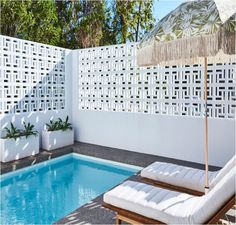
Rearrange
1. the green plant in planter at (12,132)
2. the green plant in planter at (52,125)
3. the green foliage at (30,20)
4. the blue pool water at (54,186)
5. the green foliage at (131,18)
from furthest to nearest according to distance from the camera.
Answer: the green foliage at (131,18), the green foliage at (30,20), the green plant in planter at (52,125), the green plant in planter at (12,132), the blue pool water at (54,186)

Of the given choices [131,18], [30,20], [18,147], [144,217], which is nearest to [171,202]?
[144,217]

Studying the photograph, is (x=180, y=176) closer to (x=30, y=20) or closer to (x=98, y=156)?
(x=98, y=156)

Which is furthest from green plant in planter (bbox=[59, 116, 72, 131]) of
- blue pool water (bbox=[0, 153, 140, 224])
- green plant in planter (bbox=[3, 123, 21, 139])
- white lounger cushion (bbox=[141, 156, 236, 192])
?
white lounger cushion (bbox=[141, 156, 236, 192])

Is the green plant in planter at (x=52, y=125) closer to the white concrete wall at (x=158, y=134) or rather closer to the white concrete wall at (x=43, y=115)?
the white concrete wall at (x=43, y=115)

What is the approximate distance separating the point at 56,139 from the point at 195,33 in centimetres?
594

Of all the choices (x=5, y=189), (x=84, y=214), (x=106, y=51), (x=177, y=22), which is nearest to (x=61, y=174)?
(x=5, y=189)

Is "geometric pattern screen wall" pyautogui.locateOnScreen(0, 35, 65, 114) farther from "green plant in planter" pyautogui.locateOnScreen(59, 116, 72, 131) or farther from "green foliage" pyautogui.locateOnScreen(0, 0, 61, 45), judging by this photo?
"green foliage" pyautogui.locateOnScreen(0, 0, 61, 45)

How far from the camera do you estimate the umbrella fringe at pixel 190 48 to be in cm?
233

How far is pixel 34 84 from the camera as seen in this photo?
7.43m

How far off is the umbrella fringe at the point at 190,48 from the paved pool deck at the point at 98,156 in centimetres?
226

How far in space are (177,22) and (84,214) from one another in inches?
112

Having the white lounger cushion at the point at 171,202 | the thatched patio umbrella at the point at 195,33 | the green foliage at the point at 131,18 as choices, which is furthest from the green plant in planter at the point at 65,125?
the green foliage at the point at 131,18

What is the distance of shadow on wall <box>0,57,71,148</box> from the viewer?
6.78 m

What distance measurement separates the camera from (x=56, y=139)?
7496mm
